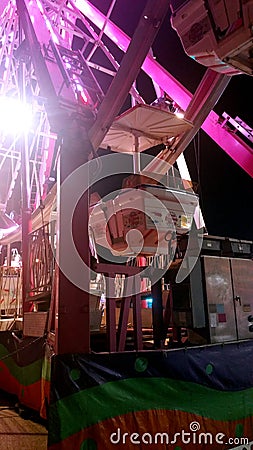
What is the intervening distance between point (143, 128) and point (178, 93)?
12.7 feet

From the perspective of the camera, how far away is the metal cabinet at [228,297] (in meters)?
5.38

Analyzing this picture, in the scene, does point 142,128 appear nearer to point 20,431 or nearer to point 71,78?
point 71,78

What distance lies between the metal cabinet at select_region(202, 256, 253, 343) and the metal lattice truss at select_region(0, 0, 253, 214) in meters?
2.55

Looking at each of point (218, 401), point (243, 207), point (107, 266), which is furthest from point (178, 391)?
point (243, 207)

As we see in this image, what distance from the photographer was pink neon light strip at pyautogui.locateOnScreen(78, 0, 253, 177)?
9352 millimetres

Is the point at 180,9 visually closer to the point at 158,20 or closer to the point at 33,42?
the point at 158,20

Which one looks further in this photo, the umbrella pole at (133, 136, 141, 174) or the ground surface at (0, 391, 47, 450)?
the umbrella pole at (133, 136, 141, 174)

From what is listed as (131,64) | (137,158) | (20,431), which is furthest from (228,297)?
(20,431)

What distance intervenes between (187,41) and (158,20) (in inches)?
32.0

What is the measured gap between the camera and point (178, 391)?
4465 millimetres

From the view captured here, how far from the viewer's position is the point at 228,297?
A: 222 inches

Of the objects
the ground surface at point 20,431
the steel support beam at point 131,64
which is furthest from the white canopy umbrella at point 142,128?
the ground surface at point 20,431

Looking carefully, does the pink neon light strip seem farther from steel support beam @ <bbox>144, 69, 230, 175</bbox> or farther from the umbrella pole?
the umbrella pole

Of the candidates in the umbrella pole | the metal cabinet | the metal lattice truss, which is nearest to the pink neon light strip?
the metal lattice truss
